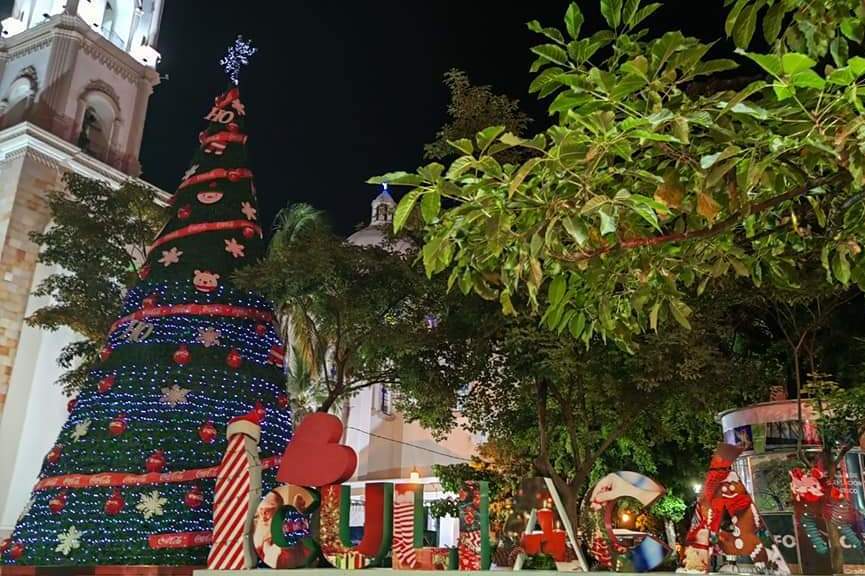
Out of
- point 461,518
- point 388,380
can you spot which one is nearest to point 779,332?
point 388,380

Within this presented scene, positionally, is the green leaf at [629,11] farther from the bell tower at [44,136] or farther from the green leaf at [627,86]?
the bell tower at [44,136]

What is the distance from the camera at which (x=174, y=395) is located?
9.77 m

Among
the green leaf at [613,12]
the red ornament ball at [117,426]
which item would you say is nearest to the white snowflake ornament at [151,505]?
the red ornament ball at [117,426]

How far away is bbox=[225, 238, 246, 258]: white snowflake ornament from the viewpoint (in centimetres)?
1102

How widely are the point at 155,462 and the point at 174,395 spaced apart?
895 millimetres

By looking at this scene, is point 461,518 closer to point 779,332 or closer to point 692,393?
point 692,393

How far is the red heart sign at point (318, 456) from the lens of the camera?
6.73 meters

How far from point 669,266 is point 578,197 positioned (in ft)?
3.34

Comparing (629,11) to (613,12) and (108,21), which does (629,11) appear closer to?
(613,12)

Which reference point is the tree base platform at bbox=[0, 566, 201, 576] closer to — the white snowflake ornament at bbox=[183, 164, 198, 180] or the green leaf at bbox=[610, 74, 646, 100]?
the white snowflake ornament at bbox=[183, 164, 198, 180]

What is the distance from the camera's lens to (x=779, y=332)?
14281 mm

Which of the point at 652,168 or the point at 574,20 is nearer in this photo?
the point at 574,20

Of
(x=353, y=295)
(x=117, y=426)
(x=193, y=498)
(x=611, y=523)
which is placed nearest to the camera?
(x=611, y=523)

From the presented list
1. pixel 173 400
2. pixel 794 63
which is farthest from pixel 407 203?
pixel 173 400
